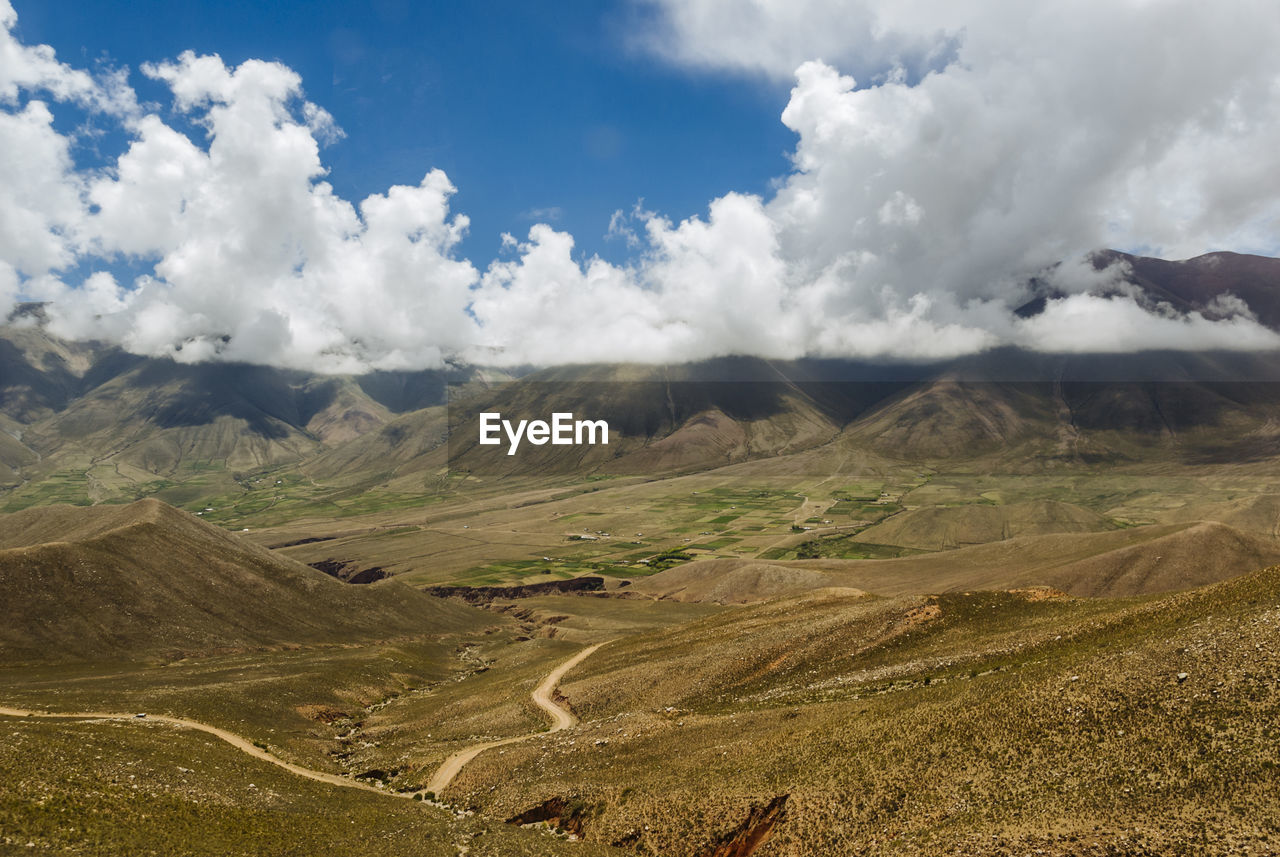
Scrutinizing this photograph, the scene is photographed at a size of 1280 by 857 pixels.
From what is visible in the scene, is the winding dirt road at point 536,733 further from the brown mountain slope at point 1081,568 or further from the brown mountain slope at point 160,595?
the brown mountain slope at point 1081,568

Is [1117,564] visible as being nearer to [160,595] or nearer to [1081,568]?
[1081,568]

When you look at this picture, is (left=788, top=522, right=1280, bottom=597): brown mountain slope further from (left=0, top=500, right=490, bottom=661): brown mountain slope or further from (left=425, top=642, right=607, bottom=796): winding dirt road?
(left=0, top=500, right=490, bottom=661): brown mountain slope

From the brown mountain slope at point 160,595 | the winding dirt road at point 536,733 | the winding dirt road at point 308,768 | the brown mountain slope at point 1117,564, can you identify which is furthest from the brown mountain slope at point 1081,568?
the winding dirt road at point 308,768

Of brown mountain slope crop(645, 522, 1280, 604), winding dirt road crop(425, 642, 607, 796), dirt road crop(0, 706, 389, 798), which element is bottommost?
brown mountain slope crop(645, 522, 1280, 604)

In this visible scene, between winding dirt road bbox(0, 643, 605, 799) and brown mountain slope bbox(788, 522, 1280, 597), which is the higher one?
winding dirt road bbox(0, 643, 605, 799)

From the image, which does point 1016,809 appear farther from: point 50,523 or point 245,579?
point 50,523

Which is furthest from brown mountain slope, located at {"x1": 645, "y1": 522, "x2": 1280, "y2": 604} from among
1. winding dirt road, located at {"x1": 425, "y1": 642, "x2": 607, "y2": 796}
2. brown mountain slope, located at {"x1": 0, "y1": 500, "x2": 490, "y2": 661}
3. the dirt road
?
the dirt road
